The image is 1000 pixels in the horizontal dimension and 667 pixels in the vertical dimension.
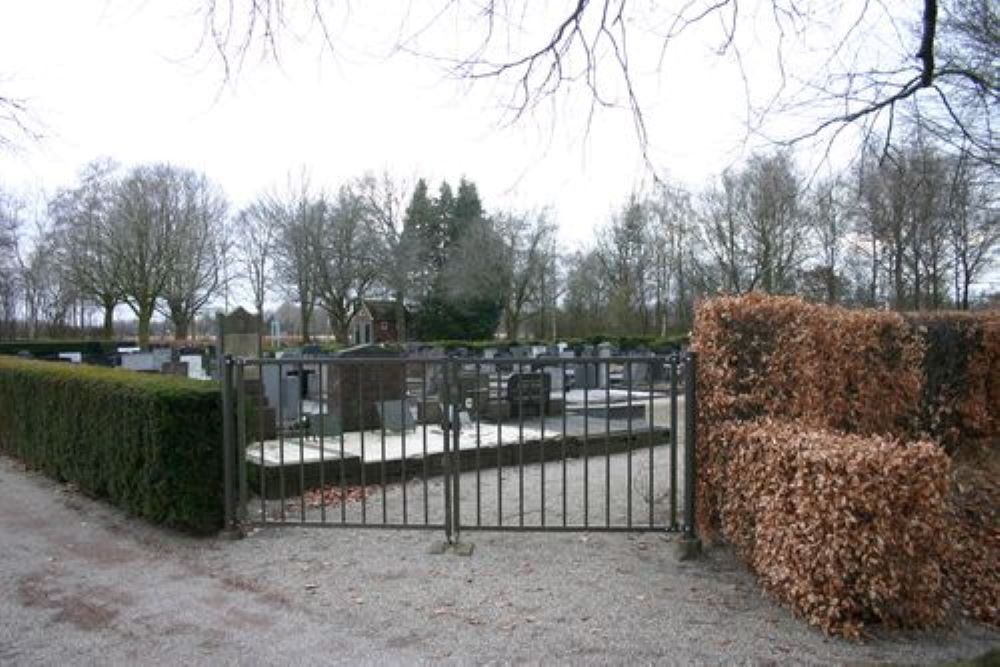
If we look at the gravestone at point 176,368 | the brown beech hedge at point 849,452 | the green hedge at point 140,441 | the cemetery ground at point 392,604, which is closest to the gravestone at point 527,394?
the green hedge at point 140,441

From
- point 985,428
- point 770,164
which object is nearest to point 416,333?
point 770,164

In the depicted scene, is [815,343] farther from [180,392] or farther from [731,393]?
[180,392]

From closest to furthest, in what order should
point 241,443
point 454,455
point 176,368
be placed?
point 454,455 → point 241,443 → point 176,368

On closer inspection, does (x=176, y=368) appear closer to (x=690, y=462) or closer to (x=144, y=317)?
(x=690, y=462)

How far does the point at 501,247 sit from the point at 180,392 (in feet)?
139

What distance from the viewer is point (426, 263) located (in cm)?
5212

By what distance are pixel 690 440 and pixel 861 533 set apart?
173 cm

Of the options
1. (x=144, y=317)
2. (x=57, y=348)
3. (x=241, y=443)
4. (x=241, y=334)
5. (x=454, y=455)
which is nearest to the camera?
(x=454, y=455)

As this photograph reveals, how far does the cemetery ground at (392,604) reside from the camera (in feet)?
13.6

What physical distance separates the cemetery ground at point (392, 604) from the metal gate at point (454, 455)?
335mm

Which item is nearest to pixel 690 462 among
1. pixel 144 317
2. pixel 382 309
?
pixel 144 317

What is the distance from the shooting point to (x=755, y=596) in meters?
4.94

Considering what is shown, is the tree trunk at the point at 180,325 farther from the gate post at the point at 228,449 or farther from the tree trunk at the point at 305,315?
the gate post at the point at 228,449

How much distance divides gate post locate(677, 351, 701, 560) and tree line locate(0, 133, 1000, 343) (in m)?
29.2
